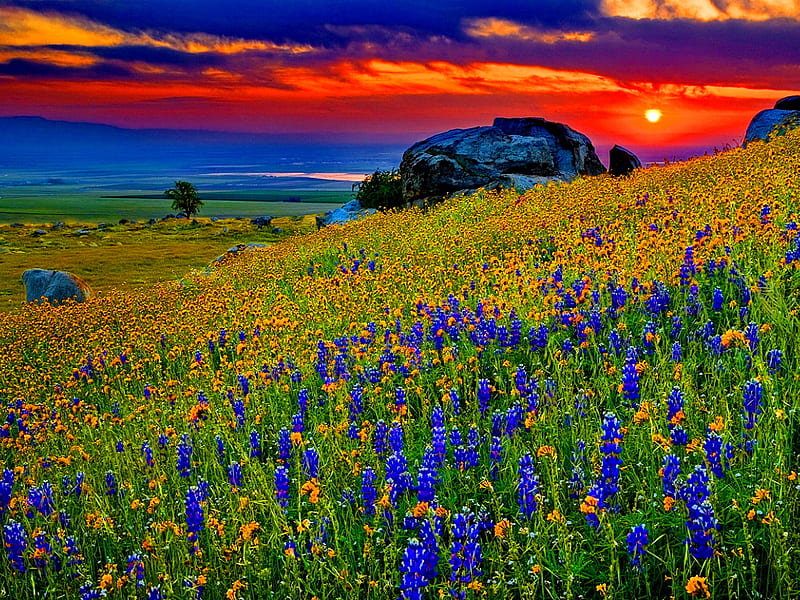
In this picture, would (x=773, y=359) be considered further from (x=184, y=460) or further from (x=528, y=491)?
(x=184, y=460)

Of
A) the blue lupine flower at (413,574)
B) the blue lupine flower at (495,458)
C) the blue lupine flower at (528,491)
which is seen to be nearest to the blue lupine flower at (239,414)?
the blue lupine flower at (495,458)

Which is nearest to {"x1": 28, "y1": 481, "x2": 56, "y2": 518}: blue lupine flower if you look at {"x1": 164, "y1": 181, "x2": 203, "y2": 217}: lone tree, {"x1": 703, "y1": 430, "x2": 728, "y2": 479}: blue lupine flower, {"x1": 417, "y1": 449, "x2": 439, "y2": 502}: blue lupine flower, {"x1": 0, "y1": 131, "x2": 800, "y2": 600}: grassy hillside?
{"x1": 0, "y1": 131, "x2": 800, "y2": 600}: grassy hillside

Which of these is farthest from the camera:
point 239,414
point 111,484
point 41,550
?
point 239,414

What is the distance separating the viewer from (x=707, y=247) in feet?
24.5

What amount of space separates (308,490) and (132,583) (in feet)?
4.54

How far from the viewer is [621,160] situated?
38.1 m

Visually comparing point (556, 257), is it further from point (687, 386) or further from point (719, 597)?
point (719, 597)

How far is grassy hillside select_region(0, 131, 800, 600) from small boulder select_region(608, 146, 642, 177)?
27924mm

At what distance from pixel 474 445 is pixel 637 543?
4.58 ft

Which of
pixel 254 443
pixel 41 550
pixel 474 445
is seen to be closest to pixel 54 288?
pixel 254 443

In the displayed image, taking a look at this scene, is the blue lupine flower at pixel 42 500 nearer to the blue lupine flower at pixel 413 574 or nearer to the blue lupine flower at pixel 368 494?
the blue lupine flower at pixel 368 494

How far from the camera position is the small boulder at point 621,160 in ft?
123

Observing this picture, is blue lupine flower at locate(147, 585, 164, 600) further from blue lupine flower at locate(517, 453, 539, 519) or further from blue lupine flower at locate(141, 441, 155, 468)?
blue lupine flower at locate(517, 453, 539, 519)

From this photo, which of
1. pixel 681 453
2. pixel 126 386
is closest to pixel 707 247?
pixel 681 453
